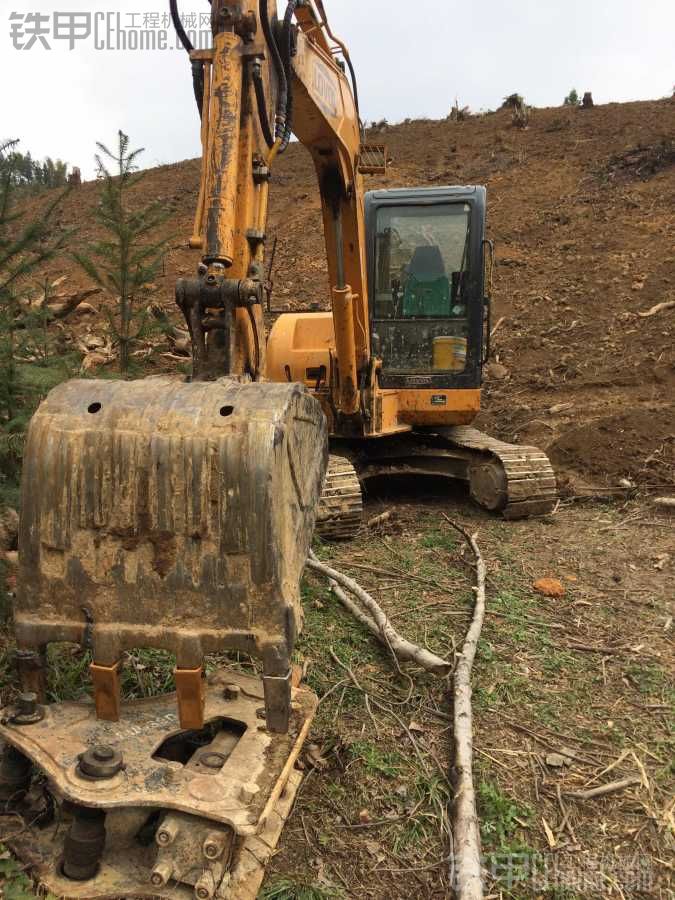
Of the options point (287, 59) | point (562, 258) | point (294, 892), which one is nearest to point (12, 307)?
point (287, 59)

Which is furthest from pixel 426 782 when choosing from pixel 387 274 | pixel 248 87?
pixel 387 274

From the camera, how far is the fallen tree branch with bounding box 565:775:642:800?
9.00ft

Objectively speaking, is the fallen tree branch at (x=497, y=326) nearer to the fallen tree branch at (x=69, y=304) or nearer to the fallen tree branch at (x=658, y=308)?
the fallen tree branch at (x=658, y=308)

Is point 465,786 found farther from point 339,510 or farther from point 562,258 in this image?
point 562,258

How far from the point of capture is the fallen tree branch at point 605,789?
108 inches

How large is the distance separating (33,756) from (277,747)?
0.77 metres

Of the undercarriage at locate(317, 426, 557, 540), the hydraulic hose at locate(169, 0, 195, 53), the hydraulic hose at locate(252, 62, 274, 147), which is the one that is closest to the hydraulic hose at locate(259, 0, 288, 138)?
the hydraulic hose at locate(252, 62, 274, 147)

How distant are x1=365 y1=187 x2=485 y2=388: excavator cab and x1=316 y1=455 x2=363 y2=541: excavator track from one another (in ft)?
4.60

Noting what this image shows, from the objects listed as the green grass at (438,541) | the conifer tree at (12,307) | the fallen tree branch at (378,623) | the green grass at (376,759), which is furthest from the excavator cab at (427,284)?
the green grass at (376,759)

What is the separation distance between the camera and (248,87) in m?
3.06

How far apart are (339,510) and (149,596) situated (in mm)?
3309

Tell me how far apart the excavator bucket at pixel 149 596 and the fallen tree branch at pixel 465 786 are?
607 mm

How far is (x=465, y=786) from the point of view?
266 centimetres

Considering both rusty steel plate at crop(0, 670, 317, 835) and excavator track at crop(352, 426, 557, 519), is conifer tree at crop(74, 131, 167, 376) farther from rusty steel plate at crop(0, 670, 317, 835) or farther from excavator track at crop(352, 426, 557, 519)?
rusty steel plate at crop(0, 670, 317, 835)
